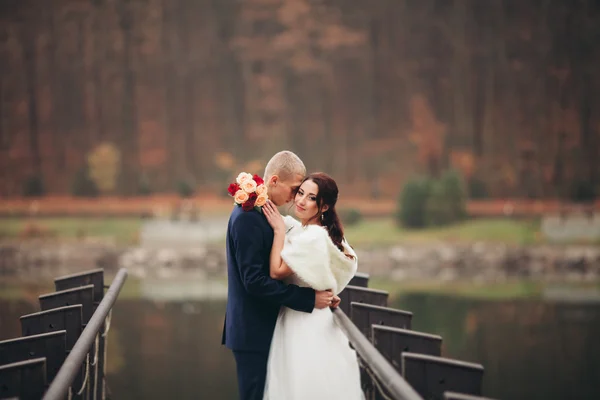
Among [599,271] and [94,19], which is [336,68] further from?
[599,271]

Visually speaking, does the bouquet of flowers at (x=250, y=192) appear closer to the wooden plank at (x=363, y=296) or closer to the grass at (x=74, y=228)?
the wooden plank at (x=363, y=296)

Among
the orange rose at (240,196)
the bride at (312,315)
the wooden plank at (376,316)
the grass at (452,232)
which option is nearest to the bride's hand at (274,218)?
the bride at (312,315)

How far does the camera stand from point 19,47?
26594mm

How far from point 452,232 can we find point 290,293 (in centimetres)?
2223

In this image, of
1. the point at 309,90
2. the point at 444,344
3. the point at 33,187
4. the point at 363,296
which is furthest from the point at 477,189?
the point at 363,296

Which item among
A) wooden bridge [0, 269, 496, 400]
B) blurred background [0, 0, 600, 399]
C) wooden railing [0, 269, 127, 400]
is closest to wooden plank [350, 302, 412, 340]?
wooden bridge [0, 269, 496, 400]

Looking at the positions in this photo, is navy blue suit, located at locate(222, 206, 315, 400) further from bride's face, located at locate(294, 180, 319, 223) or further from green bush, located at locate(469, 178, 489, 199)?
green bush, located at locate(469, 178, 489, 199)

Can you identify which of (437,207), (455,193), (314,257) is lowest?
(314,257)

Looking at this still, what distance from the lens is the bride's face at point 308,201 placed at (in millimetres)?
3543

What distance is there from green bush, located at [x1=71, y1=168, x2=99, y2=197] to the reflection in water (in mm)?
14063

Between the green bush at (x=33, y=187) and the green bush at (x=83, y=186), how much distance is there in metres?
0.96

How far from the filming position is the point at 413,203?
25578mm

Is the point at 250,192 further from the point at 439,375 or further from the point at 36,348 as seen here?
the point at 439,375

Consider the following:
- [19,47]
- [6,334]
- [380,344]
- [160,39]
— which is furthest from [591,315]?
[19,47]
